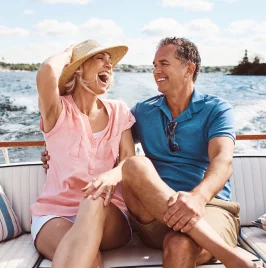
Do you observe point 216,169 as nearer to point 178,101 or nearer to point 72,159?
point 178,101

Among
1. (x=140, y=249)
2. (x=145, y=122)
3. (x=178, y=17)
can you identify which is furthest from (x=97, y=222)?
(x=178, y=17)

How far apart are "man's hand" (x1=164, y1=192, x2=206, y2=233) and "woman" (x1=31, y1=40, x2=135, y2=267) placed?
0.27 meters

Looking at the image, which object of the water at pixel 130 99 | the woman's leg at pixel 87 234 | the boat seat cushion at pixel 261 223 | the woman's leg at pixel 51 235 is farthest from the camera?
the water at pixel 130 99

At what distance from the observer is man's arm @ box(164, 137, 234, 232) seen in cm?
155

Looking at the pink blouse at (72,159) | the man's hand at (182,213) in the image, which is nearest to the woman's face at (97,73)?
the pink blouse at (72,159)

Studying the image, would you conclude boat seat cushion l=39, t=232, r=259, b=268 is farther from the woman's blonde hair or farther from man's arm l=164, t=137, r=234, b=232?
the woman's blonde hair

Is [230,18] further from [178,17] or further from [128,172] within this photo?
[128,172]

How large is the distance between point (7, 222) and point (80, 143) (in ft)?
1.98

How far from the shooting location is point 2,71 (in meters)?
15.4

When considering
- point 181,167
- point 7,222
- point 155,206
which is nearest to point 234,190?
point 181,167

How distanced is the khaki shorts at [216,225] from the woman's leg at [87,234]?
13 centimetres

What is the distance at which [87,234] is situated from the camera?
1531mm

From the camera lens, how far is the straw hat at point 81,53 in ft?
6.49

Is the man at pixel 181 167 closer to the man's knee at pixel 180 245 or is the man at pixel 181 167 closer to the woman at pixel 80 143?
the man's knee at pixel 180 245
